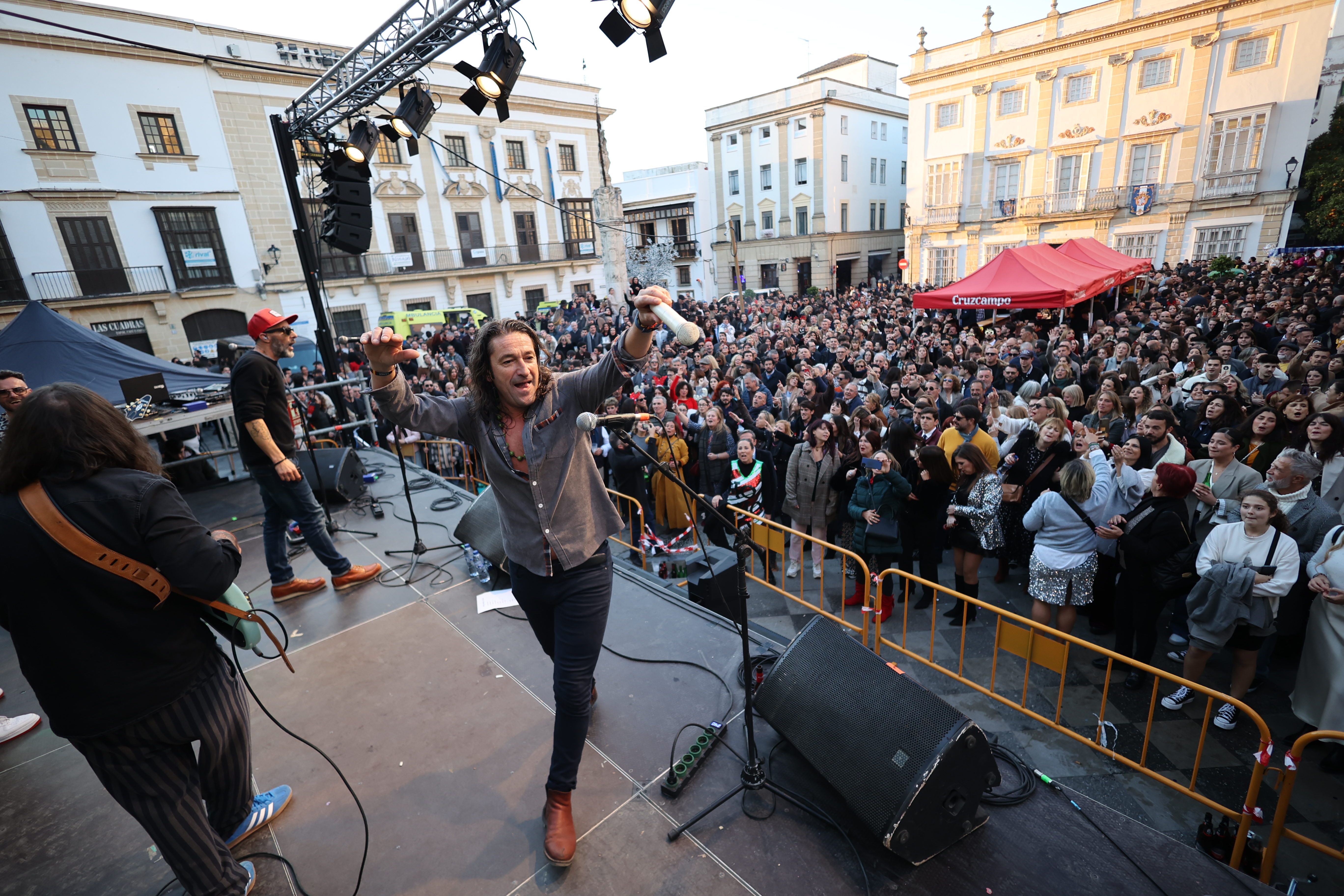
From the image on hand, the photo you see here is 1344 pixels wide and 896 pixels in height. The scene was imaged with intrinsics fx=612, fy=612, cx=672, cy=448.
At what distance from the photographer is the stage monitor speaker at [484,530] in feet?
15.0

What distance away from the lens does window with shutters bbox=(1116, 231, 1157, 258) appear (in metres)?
26.4

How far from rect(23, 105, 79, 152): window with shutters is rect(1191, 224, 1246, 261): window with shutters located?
4115 cm

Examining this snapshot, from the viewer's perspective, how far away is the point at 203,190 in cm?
2228

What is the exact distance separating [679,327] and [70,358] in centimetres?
952

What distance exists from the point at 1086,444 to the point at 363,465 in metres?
8.01

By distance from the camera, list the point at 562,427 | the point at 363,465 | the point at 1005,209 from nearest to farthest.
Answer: the point at 562,427 < the point at 363,465 < the point at 1005,209

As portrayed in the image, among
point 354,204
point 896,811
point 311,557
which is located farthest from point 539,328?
point 896,811

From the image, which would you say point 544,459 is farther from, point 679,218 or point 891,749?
point 679,218

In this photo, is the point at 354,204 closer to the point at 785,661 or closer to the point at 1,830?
the point at 1,830

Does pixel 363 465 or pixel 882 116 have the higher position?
pixel 882 116

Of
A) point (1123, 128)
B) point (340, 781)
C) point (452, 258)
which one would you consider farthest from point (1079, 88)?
point (340, 781)

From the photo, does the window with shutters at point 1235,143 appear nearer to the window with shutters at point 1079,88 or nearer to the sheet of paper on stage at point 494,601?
the window with shutters at point 1079,88

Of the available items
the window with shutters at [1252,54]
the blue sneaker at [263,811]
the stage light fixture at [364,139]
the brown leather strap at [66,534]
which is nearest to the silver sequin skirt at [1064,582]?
the blue sneaker at [263,811]

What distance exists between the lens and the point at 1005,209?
29250mm
